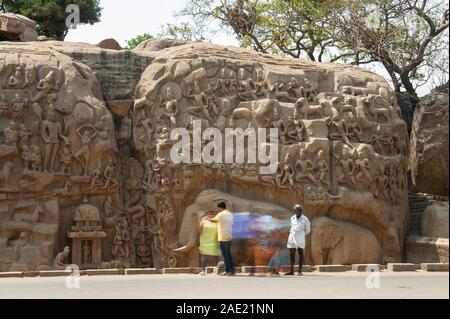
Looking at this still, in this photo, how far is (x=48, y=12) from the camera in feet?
128

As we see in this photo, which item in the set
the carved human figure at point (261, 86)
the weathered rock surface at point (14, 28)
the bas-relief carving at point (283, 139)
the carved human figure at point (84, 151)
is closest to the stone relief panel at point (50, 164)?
the carved human figure at point (84, 151)

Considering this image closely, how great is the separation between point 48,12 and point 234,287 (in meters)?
28.1

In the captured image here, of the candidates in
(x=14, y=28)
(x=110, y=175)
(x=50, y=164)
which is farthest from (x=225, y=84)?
(x=14, y=28)

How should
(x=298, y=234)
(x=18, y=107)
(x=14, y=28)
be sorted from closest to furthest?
(x=298, y=234) → (x=18, y=107) → (x=14, y=28)

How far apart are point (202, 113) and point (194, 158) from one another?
1.21 m

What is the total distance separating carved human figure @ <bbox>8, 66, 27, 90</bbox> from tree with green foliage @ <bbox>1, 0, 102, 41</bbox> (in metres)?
17.1

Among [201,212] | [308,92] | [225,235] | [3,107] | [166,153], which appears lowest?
[225,235]

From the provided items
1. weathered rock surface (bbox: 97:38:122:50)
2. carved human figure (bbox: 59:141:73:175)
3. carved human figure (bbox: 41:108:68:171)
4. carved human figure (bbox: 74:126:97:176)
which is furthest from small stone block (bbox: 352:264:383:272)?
weathered rock surface (bbox: 97:38:122:50)

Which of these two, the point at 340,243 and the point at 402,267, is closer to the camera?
the point at 402,267

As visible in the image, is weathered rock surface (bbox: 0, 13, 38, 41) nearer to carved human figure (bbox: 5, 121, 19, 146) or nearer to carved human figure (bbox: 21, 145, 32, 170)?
carved human figure (bbox: 5, 121, 19, 146)

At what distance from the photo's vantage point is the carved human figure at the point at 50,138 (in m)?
21.8

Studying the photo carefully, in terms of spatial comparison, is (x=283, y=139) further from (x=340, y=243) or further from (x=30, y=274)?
(x=30, y=274)

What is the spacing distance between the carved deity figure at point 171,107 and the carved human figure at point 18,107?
3.52 metres

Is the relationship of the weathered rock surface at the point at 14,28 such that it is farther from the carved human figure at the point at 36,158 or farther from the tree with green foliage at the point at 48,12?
the tree with green foliage at the point at 48,12
